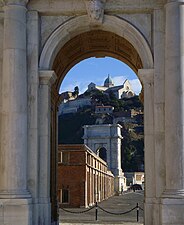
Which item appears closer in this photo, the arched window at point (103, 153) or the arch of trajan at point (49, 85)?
the arch of trajan at point (49, 85)

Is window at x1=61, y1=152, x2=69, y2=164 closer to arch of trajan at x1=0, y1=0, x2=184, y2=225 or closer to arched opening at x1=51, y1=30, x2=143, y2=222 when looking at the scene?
arched opening at x1=51, y1=30, x2=143, y2=222

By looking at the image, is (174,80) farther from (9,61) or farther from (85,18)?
(9,61)

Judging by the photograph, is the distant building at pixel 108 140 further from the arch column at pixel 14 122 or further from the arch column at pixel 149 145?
the arch column at pixel 14 122

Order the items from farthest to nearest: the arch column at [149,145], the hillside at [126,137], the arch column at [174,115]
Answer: the hillside at [126,137], the arch column at [149,145], the arch column at [174,115]

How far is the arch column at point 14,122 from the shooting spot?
770 inches

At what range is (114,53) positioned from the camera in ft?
89.6

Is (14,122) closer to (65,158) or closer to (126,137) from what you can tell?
(65,158)

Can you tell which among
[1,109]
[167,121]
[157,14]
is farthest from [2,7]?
[167,121]

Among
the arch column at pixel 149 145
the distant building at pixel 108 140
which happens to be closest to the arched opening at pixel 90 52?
the arch column at pixel 149 145

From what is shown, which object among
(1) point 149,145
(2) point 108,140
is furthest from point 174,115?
(2) point 108,140

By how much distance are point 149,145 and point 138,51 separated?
364 cm

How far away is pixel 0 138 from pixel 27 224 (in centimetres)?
323

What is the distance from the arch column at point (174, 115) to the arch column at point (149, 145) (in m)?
0.85

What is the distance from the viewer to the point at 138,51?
70.9ft
